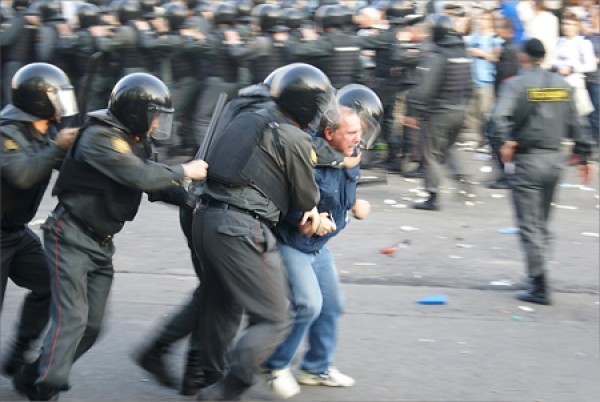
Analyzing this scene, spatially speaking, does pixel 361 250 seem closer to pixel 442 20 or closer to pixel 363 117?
pixel 442 20

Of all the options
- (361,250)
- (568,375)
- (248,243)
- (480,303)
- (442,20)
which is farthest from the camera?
(442,20)

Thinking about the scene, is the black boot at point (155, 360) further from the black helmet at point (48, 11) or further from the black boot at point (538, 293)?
the black helmet at point (48, 11)

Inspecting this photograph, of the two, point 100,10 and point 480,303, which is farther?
point 100,10

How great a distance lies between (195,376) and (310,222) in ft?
3.23

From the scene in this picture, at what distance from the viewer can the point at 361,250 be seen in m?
8.88

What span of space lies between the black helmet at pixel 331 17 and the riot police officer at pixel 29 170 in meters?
6.81

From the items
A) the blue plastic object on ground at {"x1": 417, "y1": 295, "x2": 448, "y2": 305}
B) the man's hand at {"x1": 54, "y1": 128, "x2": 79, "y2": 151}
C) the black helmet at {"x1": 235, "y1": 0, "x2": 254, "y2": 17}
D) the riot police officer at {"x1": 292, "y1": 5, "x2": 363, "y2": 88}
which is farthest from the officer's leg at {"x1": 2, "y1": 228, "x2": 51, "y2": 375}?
the black helmet at {"x1": 235, "y1": 0, "x2": 254, "y2": 17}

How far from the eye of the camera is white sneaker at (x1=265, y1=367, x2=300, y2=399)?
5375mm

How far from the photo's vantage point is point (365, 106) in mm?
5422

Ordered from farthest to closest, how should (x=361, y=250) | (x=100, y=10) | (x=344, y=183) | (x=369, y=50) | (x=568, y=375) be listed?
(x=100, y=10), (x=369, y=50), (x=361, y=250), (x=568, y=375), (x=344, y=183)

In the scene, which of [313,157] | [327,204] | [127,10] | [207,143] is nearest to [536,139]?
[327,204]

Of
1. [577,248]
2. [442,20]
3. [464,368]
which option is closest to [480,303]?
[464,368]

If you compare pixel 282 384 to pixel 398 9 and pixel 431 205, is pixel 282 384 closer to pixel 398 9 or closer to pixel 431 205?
pixel 431 205

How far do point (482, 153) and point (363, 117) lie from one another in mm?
8485
